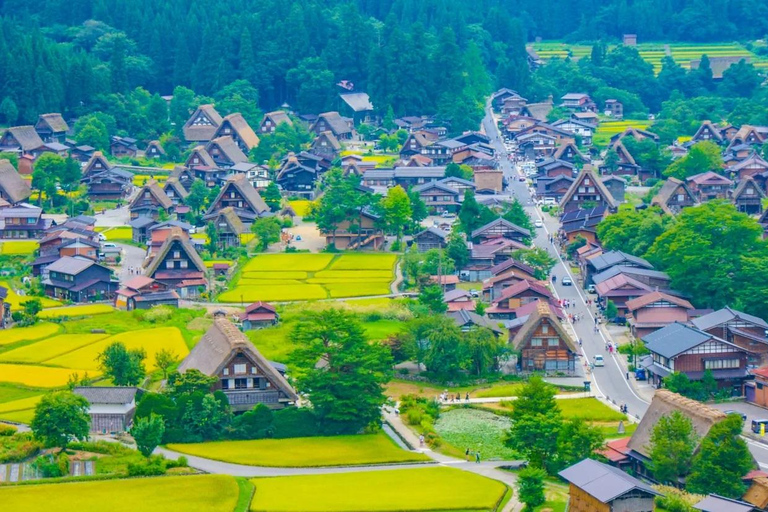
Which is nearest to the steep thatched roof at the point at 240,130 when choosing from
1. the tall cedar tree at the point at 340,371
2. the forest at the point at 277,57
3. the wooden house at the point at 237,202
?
the forest at the point at 277,57

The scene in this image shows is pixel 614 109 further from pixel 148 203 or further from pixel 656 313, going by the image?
pixel 656 313

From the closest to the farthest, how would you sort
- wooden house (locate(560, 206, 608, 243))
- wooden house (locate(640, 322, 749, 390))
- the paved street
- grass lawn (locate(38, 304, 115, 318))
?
the paved street → wooden house (locate(640, 322, 749, 390)) → grass lawn (locate(38, 304, 115, 318)) → wooden house (locate(560, 206, 608, 243))

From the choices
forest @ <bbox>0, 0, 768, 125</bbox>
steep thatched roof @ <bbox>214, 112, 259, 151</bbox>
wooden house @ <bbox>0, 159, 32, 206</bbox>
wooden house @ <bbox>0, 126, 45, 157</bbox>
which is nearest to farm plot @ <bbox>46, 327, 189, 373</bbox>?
wooden house @ <bbox>0, 159, 32, 206</bbox>

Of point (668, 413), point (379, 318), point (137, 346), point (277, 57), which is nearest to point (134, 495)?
point (668, 413)

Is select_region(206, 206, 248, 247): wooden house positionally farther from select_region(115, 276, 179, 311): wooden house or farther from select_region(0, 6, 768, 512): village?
select_region(115, 276, 179, 311): wooden house

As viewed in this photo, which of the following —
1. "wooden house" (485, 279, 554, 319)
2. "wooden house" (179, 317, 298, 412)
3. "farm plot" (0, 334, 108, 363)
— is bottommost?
"wooden house" (179, 317, 298, 412)

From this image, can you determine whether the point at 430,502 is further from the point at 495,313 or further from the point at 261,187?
the point at 261,187

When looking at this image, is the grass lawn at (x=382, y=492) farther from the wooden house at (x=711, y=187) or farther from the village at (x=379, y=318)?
the wooden house at (x=711, y=187)
